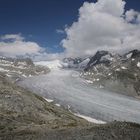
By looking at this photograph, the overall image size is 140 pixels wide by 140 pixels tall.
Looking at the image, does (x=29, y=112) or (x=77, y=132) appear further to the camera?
(x=29, y=112)

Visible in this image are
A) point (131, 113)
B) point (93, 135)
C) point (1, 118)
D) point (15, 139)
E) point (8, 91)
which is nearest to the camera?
point (93, 135)

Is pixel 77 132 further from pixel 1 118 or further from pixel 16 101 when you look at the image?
pixel 16 101

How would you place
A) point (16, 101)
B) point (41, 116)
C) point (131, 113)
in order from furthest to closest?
1. point (131, 113)
2. point (16, 101)
3. point (41, 116)

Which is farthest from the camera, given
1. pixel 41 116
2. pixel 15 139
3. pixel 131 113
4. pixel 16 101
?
pixel 131 113

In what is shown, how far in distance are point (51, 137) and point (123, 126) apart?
31.3 ft

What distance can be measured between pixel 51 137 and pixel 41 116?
37.9 m

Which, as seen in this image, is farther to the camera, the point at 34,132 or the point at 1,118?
the point at 1,118

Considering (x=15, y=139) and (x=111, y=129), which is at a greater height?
(x=111, y=129)

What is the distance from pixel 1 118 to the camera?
55250 mm

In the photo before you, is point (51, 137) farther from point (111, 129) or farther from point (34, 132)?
point (111, 129)

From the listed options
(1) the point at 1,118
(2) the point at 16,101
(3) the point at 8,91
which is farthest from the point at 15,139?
(3) the point at 8,91

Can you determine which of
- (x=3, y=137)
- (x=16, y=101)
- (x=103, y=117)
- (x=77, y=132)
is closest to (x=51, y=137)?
(x=77, y=132)

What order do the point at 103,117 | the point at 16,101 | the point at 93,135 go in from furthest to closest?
the point at 103,117
the point at 16,101
the point at 93,135

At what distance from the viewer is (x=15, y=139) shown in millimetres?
36625
